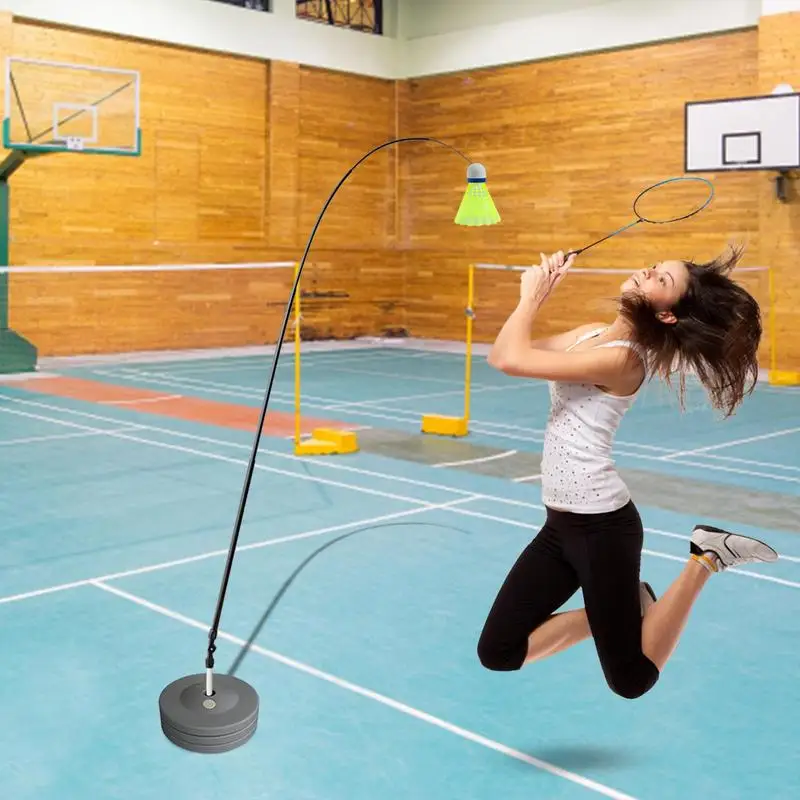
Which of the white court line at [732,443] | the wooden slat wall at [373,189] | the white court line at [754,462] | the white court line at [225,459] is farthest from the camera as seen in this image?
the wooden slat wall at [373,189]

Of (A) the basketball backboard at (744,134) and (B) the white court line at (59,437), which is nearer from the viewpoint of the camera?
(B) the white court line at (59,437)

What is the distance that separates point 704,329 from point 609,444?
48 cm

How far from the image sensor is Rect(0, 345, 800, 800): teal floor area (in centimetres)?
377

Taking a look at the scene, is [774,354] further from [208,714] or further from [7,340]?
[208,714]

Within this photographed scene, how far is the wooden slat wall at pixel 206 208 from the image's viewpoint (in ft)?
58.8

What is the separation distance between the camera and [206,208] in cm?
1995

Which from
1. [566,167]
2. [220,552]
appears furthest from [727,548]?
[566,167]

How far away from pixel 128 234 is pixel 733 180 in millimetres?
9684

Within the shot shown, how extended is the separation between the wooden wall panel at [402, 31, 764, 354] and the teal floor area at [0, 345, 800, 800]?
9.13 metres

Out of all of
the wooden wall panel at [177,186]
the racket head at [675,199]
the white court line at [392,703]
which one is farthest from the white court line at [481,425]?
the racket head at [675,199]

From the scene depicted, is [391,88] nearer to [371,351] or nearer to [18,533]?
[371,351]

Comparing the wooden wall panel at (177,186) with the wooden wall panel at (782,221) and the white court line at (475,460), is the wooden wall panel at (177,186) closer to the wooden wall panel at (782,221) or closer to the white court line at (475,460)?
the wooden wall panel at (782,221)

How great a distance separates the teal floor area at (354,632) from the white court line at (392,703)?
0.01 metres

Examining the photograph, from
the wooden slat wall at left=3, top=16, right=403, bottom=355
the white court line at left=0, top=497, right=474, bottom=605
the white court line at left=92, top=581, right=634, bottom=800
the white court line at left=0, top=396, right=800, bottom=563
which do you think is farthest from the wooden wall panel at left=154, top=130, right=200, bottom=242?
the white court line at left=92, top=581, right=634, bottom=800
